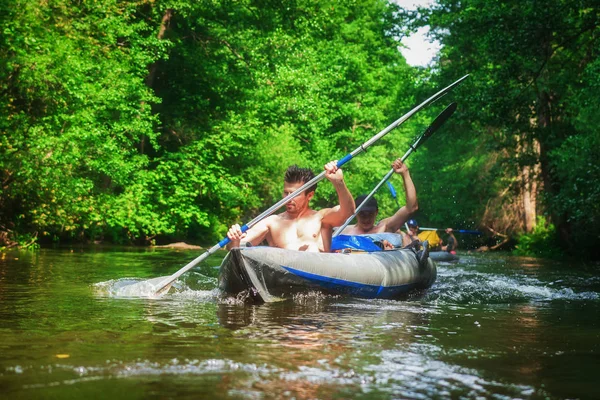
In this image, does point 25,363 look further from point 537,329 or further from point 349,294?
point 349,294

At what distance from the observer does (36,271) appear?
33.7ft

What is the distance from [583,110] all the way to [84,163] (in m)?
10.4

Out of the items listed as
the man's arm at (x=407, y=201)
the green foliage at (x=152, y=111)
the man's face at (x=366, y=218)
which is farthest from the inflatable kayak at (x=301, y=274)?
the green foliage at (x=152, y=111)

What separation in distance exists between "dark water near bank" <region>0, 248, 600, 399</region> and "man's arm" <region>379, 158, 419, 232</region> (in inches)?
67.0

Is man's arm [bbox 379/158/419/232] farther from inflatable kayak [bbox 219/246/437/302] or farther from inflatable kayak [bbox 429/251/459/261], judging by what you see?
inflatable kayak [bbox 429/251/459/261]

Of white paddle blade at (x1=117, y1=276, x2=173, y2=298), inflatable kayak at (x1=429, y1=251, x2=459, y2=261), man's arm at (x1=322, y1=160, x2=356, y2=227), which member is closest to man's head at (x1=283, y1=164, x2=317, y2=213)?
man's arm at (x1=322, y1=160, x2=356, y2=227)

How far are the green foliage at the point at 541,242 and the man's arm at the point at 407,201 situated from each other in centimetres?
1273

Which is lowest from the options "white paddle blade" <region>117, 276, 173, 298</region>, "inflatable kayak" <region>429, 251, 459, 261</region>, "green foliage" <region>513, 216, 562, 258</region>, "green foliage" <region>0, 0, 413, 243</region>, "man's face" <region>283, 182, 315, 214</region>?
"white paddle blade" <region>117, 276, 173, 298</region>

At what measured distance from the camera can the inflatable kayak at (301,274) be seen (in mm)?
7020

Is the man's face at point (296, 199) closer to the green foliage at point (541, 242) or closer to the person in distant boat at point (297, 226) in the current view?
the person in distant boat at point (297, 226)

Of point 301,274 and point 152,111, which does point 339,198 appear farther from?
point 152,111

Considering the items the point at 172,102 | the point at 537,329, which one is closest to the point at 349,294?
the point at 537,329

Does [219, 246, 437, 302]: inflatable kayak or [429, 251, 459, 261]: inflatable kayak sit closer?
[219, 246, 437, 302]: inflatable kayak

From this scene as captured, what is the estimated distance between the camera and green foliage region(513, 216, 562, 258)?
22966mm
